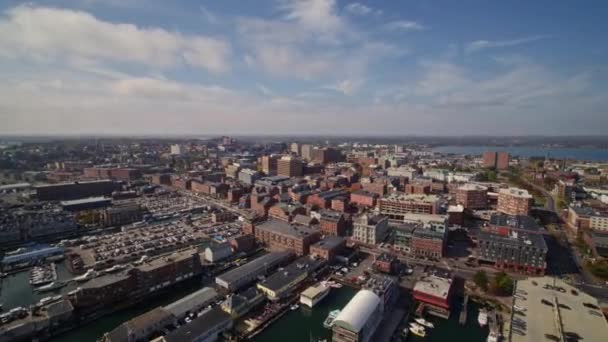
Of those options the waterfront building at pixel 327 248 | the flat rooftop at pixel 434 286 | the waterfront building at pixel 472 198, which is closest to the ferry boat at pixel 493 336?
the flat rooftop at pixel 434 286

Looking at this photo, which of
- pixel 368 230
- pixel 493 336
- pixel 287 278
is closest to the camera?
pixel 493 336

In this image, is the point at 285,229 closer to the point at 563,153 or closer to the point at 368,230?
the point at 368,230

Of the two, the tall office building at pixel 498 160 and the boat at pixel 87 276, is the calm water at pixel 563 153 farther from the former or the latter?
the boat at pixel 87 276

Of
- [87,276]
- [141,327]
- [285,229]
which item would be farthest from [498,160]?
[87,276]

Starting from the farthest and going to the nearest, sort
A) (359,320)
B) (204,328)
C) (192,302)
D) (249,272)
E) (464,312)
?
(249,272) < (192,302) < (464,312) < (204,328) < (359,320)

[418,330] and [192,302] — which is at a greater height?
[192,302]

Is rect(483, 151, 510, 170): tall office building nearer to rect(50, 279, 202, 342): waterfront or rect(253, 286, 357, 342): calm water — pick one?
rect(253, 286, 357, 342): calm water

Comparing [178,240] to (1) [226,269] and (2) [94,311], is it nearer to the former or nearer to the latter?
(1) [226,269]
